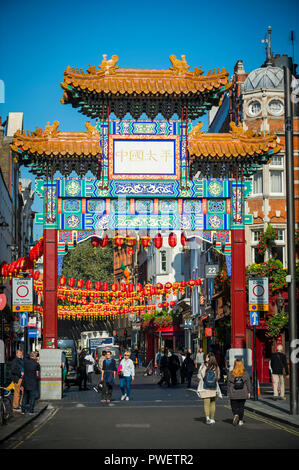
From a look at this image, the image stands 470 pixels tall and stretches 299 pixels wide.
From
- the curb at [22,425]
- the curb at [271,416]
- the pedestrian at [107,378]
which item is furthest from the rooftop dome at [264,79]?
the curb at [22,425]

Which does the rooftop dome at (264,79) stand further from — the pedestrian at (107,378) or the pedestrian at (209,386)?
the pedestrian at (209,386)

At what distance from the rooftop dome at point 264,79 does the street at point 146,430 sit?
21.1 meters

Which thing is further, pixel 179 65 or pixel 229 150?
pixel 179 65

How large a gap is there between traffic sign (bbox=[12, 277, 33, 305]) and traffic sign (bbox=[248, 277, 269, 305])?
7.70m

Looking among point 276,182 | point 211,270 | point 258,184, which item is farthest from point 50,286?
point 276,182

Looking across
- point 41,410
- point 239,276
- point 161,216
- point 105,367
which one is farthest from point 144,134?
point 41,410

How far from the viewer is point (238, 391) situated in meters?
20.1

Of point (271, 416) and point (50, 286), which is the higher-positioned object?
point (50, 286)

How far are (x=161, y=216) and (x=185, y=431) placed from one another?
13552 millimetres

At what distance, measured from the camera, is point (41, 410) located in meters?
25.0

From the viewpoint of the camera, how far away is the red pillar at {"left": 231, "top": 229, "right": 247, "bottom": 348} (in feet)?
100

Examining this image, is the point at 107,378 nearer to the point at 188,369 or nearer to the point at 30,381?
the point at 30,381

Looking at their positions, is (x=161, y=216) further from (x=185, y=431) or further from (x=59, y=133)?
(x=185, y=431)

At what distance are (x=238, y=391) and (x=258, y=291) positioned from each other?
963 centimetres
